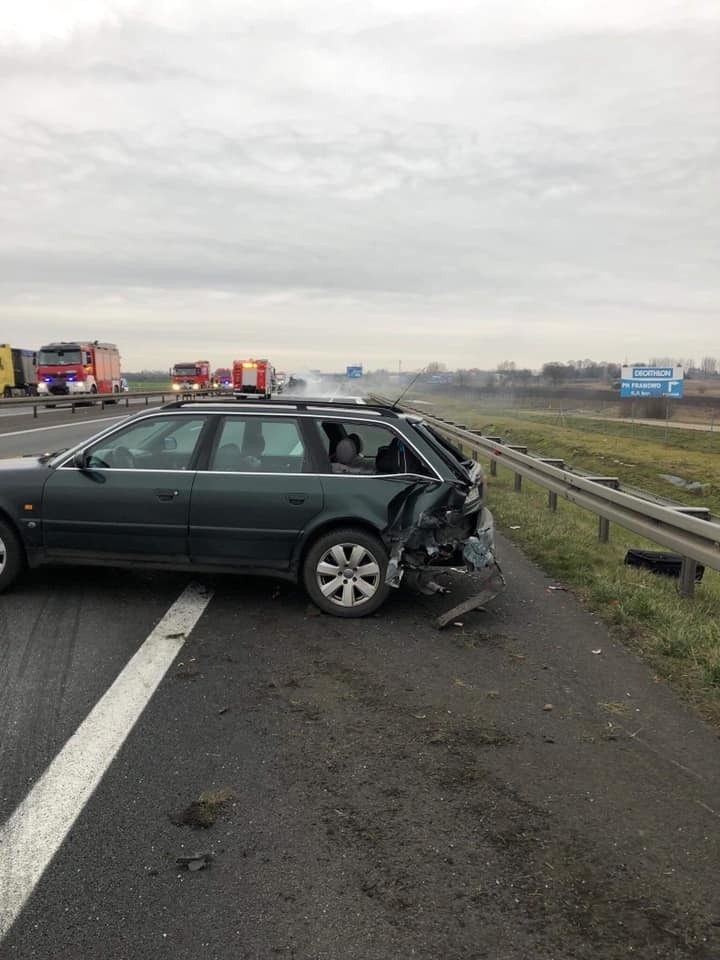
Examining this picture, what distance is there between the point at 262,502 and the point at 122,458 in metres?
1.33

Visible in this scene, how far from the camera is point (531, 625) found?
5938 millimetres

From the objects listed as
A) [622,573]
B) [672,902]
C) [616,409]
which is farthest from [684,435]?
[672,902]

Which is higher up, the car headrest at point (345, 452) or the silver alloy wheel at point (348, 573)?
the car headrest at point (345, 452)

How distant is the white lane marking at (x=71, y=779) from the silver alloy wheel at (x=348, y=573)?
4.06 ft

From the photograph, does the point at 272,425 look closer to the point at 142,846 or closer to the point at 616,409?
the point at 142,846

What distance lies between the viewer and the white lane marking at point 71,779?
110 inches

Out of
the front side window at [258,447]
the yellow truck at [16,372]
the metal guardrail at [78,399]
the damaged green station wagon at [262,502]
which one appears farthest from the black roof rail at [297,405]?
the yellow truck at [16,372]

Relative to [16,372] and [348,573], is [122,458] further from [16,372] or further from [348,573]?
[16,372]

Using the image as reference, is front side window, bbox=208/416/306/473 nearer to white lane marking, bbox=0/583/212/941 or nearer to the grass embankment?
white lane marking, bbox=0/583/212/941

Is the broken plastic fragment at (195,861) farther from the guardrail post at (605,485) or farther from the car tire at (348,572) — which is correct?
the guardrail post at (605,485)

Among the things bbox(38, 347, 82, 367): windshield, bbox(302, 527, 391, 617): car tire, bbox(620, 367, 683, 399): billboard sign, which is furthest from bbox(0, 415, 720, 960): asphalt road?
bbox(38, 347, 82, 367): windshield

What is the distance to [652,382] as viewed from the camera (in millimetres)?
37969

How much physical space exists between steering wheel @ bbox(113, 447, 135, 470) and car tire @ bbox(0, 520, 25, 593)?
99 centimetres

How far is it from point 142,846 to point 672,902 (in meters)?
1.96
